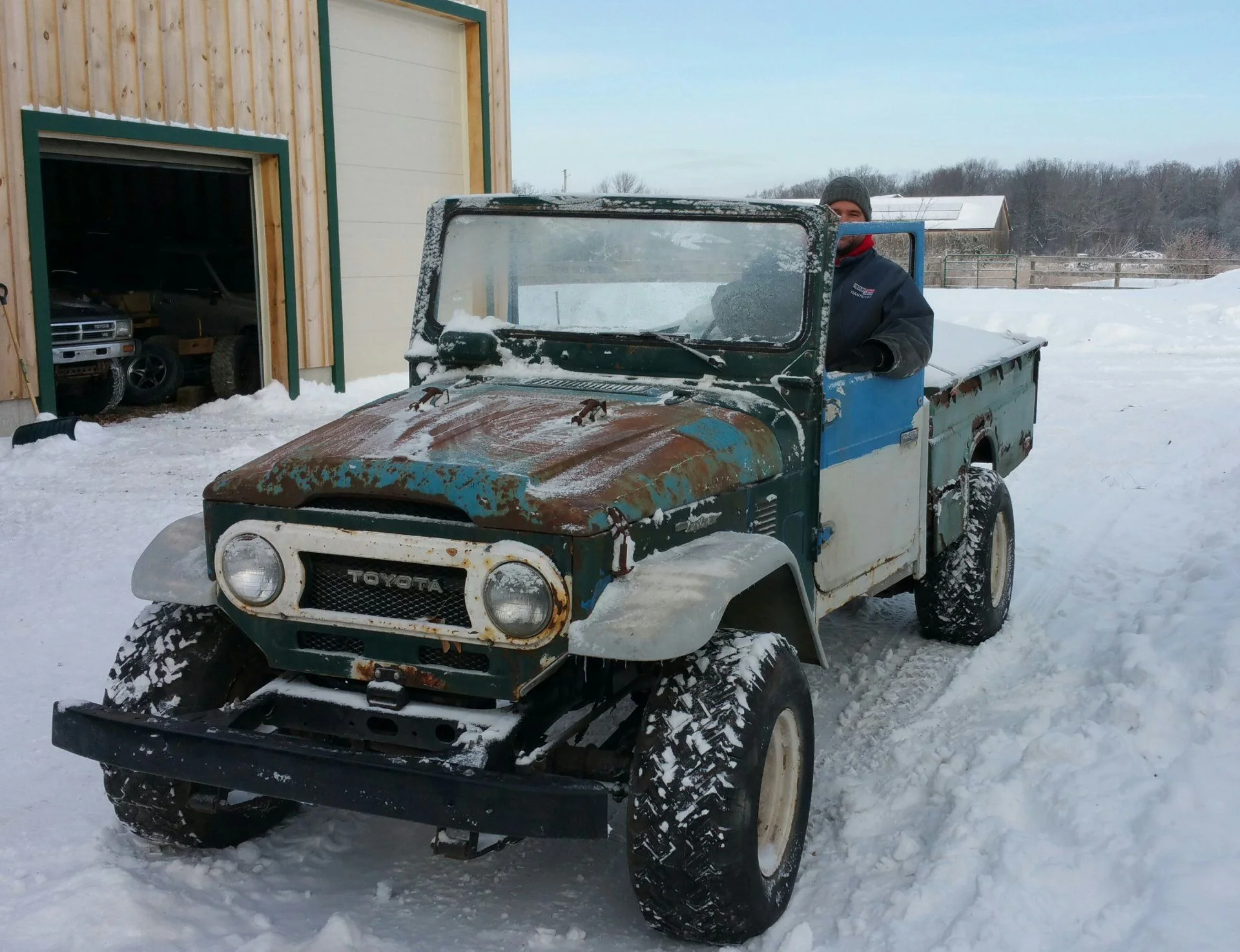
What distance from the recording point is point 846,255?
516cm

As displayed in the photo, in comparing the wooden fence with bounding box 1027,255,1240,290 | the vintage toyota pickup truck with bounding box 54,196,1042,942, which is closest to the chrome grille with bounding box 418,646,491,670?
the vintage toyota pickup truck with bounding box 54,196,1042,942

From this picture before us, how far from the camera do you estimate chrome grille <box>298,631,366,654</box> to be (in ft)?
11.0

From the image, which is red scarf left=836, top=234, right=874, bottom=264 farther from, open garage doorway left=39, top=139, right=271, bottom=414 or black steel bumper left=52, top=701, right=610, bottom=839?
open garage doorway left=39, top=139, right=271, bottom=414

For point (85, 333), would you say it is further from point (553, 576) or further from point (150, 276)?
point (553, 576)

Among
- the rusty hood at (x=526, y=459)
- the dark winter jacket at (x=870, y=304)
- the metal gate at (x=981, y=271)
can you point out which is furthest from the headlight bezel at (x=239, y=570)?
the metal gate at (x=981, y=271)

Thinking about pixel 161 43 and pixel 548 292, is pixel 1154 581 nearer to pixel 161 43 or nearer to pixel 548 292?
pixel 548 292

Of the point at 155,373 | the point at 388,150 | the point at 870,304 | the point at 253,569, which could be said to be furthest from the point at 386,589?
the point at 388,150

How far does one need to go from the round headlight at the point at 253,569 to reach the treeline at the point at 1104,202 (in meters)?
65.6

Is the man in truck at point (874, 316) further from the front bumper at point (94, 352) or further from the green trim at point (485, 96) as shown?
the green trim at point (485, 96)

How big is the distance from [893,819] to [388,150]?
11417 mm

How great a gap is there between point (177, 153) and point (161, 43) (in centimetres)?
115

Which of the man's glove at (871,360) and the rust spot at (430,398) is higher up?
the man's glove at (871,360)

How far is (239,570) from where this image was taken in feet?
11.0

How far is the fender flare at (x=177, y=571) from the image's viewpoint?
3.48 metres
